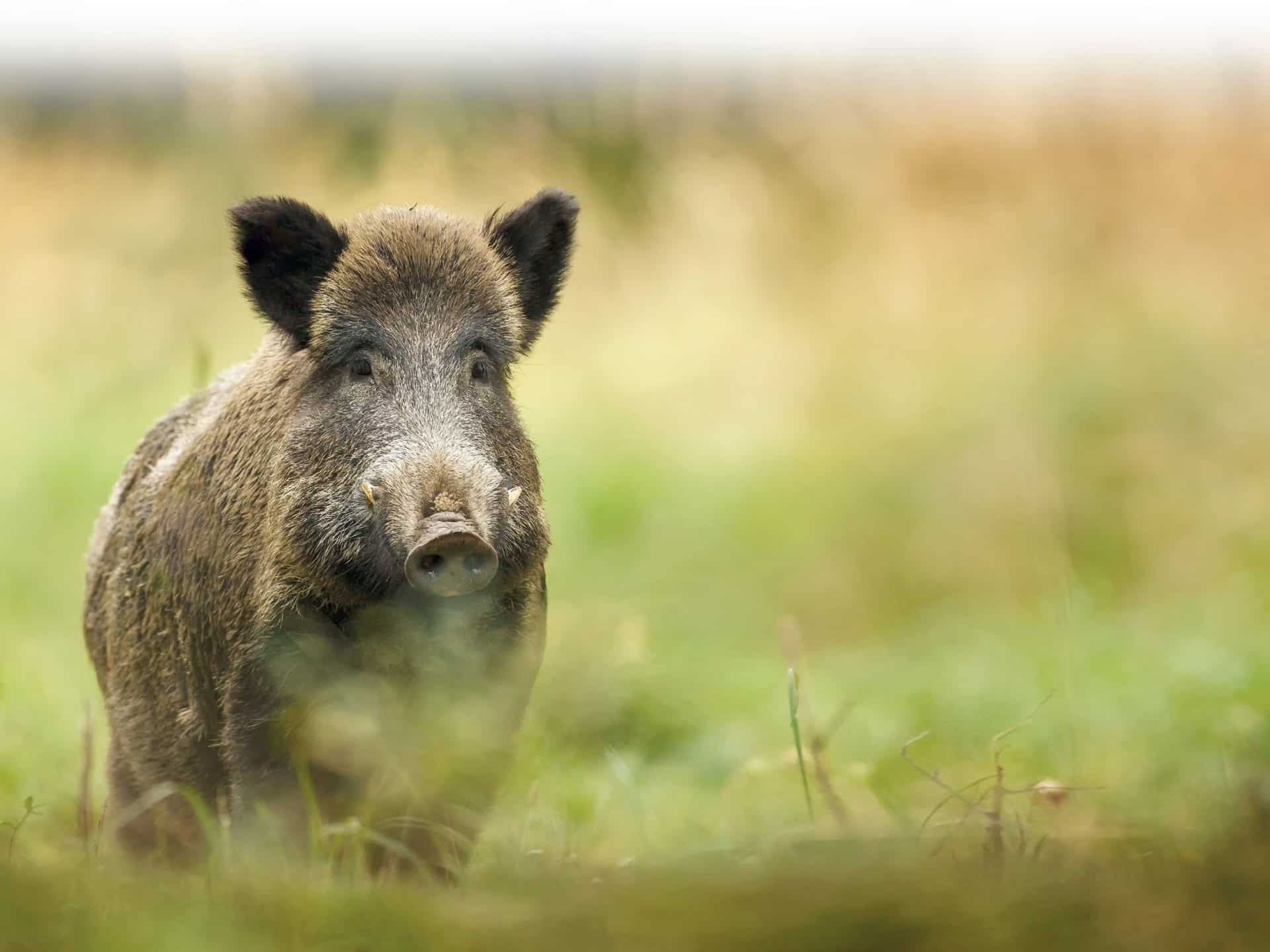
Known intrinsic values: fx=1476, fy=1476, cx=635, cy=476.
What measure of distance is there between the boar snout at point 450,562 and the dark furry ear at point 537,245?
1.24m

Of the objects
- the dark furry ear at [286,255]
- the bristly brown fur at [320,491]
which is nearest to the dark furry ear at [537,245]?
the bristly brown fur at [320,491]

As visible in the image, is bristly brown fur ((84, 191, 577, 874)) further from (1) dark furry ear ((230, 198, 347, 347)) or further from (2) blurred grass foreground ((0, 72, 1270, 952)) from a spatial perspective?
(2) blurred grass foreground ((0, 72, 1270, 952))

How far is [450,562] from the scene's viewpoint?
3207 millimetres

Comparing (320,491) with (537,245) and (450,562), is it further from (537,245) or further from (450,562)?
(537,245)

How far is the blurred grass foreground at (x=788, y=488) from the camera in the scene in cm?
191

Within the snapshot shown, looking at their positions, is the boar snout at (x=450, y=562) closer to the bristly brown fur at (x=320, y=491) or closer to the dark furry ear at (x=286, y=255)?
the bristly brown fur at (x=320, y=491)

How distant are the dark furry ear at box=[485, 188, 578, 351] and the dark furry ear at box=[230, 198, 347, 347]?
1.69 feet

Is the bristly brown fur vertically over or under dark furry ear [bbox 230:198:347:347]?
under

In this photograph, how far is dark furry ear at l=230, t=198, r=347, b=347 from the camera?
4.09 meters

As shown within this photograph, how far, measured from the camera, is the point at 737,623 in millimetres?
8461

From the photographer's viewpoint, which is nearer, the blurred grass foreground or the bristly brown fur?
the blurred grass foreground

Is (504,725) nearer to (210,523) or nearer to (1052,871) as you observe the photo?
(210,523)

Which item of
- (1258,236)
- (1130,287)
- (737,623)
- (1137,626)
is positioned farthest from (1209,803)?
(1258,236)

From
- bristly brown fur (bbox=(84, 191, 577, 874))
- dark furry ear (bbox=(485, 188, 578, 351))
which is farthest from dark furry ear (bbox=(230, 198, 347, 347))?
dark furry ear (bbox=(485, 188, 578, 351))
